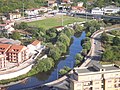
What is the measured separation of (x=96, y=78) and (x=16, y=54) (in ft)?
20.2

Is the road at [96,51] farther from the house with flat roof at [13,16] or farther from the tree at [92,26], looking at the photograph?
the house with flat roof at [13,16]

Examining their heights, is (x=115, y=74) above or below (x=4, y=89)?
above

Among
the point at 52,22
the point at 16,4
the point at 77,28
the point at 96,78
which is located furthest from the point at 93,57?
the point at 16,4

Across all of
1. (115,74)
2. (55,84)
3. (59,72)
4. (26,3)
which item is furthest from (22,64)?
(26,3)

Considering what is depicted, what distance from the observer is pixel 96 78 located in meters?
8.31

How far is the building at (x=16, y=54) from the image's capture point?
13937 millimetres

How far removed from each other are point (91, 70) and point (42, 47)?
26.5ft

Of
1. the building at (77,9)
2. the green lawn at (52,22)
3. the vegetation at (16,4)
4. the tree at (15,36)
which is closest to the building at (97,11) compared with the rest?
the building at (77,9)

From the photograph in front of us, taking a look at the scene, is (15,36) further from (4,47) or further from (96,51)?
(96,51)

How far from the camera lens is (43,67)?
13.3 metres

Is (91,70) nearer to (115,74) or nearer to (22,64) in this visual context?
(115,74)

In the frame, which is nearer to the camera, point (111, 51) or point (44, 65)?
point (44, 65)

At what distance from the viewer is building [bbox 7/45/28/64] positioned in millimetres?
13937

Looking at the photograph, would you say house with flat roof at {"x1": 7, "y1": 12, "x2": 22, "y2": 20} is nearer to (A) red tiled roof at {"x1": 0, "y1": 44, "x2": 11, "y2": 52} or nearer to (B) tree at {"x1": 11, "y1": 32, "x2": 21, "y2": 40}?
(B) tree at {"x1": 11, "y1": 32, "x2": 21, "y2": 40}
